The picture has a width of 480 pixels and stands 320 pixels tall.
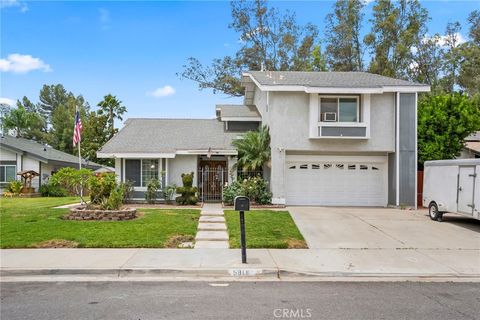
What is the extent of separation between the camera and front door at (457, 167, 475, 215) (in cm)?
1282

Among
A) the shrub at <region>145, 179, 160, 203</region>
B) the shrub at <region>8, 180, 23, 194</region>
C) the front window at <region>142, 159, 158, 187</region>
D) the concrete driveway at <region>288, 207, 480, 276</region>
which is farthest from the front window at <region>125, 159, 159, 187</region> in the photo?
the shrub at <region>8, 180, 23, 194</region>

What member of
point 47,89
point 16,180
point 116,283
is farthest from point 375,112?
point 47,89

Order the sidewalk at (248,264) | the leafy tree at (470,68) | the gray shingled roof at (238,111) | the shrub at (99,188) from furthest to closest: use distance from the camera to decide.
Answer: the leafy tree at (470,68)
the gray shingled roof at (238,111)
the shrub at (99,188)
the sidewalk at (248,264)

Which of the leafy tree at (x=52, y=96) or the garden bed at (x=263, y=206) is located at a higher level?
the leafy tree at (x=52, y=96)

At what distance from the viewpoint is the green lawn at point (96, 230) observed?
33.0ft

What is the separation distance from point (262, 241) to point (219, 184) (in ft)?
32.5

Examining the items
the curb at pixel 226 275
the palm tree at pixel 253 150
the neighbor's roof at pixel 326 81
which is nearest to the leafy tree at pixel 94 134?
the neighbor's roof at pixel 326 81

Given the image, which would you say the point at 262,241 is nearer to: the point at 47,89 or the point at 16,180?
the point at 16,180

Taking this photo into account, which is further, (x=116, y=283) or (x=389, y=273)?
(x=389, y=273)

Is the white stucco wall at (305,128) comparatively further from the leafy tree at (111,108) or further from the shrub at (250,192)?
the leafy tree at (111,108)

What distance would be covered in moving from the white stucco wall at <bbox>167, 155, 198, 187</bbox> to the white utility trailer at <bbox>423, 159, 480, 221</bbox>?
1053cm

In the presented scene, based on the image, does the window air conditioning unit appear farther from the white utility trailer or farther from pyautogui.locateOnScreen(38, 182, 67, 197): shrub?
pyautogui.locateOnScreen(38, 182, 67, 197): shrub

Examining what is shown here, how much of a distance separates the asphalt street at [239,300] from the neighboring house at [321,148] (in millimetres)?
10923

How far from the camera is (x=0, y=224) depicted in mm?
12180
